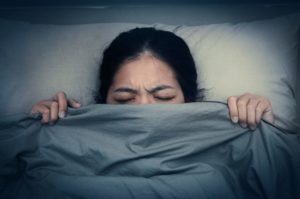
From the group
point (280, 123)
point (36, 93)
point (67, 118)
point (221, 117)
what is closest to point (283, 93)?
point (280, 123)

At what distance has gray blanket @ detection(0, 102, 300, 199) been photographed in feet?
2.38

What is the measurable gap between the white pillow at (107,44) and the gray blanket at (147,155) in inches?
11.7

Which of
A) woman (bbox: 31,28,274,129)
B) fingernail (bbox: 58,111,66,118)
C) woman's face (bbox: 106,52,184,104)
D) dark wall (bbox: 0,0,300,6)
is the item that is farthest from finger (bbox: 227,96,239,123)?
dark wall (bbox: 0,0,300,6)

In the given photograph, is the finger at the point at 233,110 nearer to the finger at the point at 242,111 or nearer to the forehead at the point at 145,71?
the finger at the point at 242,111

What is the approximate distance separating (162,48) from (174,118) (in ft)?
0.90

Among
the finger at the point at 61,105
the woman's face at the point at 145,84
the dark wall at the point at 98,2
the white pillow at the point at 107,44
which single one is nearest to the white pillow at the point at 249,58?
the white pillow at the point at 107,44

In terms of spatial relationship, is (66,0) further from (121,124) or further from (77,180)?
(77,180)

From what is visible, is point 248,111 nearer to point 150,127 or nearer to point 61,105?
point 150,127

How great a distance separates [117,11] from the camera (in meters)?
1.32

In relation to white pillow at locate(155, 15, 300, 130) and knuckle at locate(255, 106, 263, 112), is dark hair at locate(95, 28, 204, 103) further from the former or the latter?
knuckle at locate(255, 106, 263, 112)

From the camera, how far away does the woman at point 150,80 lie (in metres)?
0.85

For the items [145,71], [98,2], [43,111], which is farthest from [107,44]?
[43,111]

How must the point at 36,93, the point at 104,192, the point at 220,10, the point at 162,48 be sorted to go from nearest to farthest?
the point at 104,192, the point at 162,48, the point at 36,93, the point at 220,10

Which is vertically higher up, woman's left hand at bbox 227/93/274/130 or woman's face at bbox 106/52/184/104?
woman's face at bbox 106/52/184/104
